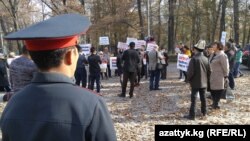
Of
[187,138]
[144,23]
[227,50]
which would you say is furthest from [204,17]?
[187,138]

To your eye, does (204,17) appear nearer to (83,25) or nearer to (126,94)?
(126,94)

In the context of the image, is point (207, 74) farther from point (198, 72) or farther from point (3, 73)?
point (3, 73)

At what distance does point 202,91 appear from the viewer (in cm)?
850

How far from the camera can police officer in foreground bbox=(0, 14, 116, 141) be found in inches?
67.5

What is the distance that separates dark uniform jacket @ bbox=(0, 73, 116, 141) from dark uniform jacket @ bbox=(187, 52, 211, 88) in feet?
22.3

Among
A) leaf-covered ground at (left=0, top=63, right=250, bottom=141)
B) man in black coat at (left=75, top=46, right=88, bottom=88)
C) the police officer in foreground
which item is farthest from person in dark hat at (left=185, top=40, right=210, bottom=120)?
the police officer in foreground

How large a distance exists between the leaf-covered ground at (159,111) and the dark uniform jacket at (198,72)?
0.86 metres

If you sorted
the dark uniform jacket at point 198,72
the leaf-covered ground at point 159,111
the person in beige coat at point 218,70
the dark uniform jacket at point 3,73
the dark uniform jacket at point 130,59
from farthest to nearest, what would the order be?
the dark uniform jacket at point 3,73, the dark uniform jacket at point 130,59, the person in beige coat at point 218,70, the dark uniform jacket at point 198,72, the leaf-covered ground at point 159,111

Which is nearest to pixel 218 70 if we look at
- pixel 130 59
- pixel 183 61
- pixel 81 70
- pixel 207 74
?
pixel 207 74

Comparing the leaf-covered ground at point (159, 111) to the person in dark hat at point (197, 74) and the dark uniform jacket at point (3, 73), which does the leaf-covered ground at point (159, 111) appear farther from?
the dark uniform jacket at point (3, 73)

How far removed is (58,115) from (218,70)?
7.90 m

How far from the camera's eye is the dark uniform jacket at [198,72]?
27.3 ft

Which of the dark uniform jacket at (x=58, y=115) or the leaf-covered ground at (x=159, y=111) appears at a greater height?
the dark uniform jacket at (x=58, y=115)

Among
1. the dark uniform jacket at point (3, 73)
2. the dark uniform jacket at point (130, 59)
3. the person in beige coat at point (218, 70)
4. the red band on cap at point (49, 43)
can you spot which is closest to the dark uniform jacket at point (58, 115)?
the red band on cap at point (49, 43)
